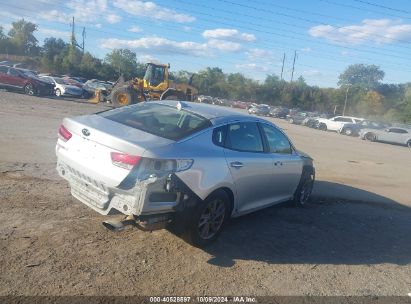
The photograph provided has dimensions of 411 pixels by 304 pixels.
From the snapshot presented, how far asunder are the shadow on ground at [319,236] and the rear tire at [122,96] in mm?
17324

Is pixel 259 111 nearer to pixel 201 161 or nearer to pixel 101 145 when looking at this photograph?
pixel 201 161

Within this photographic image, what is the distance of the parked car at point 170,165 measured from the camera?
13.5ft

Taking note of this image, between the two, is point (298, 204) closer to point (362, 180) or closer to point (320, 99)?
point (362, 180)

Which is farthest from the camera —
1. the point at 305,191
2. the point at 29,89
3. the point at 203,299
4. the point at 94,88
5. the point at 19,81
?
the point at 94,88

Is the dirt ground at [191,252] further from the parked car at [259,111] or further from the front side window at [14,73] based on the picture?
the parked car at [259,111]

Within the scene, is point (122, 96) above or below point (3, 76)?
below

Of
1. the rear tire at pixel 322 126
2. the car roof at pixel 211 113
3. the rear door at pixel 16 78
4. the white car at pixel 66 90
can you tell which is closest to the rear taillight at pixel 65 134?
the car roof at pixel 211 113

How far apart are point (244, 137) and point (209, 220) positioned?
1.30m

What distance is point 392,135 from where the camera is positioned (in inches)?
1199

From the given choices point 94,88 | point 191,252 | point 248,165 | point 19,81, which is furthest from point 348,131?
point 191,252

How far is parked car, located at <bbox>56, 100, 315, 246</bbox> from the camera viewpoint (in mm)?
4125

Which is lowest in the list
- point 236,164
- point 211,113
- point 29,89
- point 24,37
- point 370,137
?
point 370,137

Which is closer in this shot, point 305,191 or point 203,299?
point 203,299

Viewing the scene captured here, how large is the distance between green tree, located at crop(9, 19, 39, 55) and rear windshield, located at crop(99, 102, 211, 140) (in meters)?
100
